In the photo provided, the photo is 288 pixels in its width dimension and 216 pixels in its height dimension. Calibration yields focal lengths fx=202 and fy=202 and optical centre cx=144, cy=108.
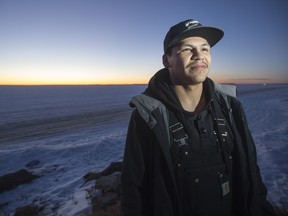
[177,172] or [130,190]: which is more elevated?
[177,172]

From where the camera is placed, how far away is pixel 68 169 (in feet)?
27.8

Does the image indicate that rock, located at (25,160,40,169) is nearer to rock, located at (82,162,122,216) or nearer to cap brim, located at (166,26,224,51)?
rock, located at (82,162,122,216)

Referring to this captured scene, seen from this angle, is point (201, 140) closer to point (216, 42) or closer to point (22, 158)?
point (216, 42)

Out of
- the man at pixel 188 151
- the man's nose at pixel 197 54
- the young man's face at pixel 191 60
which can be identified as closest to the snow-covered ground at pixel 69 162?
the man at pixel 188 151

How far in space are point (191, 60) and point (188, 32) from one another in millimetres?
278

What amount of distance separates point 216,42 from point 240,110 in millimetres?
838

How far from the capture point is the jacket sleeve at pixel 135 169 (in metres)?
2.03

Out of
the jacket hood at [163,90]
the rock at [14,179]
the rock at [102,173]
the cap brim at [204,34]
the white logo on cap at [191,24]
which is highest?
the white logo on cap at [191,24]

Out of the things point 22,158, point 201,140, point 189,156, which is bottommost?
point 22,158

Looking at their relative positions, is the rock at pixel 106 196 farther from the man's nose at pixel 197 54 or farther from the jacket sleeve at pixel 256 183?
the man's nose at pixel 197 54

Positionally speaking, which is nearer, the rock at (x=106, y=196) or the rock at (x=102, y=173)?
the rock at (x=106, y=196)

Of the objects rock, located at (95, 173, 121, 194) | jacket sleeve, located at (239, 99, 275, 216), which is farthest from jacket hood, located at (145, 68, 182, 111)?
rock, located at (95, 173, 121, 194)

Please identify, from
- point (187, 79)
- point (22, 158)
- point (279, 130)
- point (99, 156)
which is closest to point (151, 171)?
point (187, 79)

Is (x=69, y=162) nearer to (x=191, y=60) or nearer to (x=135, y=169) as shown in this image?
(x=135, y=169)
